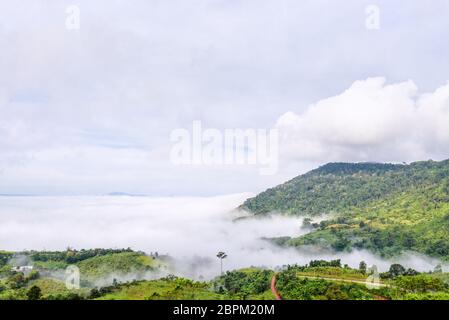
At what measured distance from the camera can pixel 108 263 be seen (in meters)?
92.2

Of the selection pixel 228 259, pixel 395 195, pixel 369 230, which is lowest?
pixel 228 259

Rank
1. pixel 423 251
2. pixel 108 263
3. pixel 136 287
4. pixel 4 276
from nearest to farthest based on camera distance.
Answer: pixel 136 287 < pixel 4 276 < pixel 108 263 < pixel 423 251

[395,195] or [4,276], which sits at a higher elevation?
[395,195]

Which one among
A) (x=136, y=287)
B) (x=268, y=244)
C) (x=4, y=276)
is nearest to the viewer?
(x=136, y=287)
